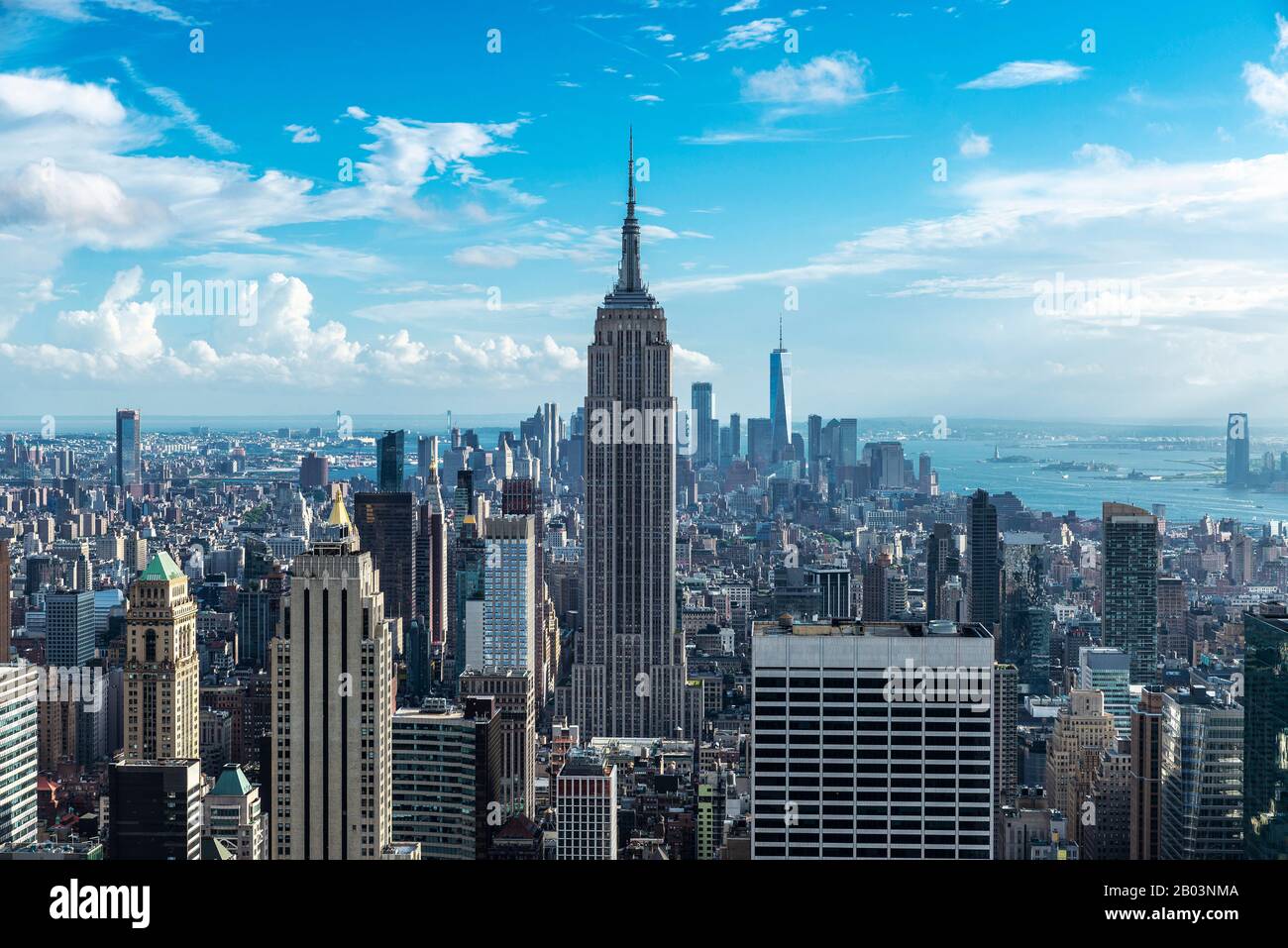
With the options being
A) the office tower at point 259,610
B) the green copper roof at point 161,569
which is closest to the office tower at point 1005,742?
the office tower at point 259,610

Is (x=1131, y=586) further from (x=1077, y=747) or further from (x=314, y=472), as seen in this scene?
(x=314, y=472)

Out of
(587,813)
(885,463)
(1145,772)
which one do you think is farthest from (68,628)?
(1145,772)

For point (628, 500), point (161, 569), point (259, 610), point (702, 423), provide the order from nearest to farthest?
point (259, 610) < point (161, 569) < point (702, 423) < point (628, 500)

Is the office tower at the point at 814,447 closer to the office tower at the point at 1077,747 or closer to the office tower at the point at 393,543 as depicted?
the office tower at the point at 1077,747

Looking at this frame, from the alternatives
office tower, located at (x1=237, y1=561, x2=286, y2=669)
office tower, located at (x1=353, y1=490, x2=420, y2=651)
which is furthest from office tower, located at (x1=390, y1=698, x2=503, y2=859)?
office tower, located at (x1=237, y1=561, x2=286, y2=669)
